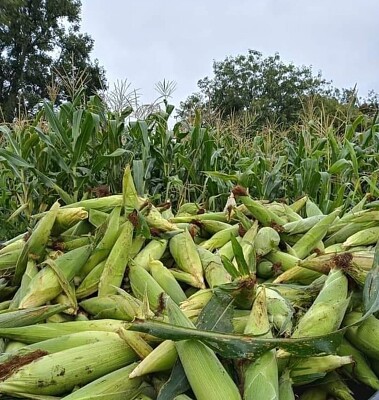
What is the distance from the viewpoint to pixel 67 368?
0.91 metres

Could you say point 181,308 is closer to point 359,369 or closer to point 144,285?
point 144,285

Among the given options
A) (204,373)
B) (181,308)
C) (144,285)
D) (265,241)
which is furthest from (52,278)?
(265,241)

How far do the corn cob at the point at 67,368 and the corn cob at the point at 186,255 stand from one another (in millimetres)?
363

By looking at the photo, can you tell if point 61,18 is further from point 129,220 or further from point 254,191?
point 129,220

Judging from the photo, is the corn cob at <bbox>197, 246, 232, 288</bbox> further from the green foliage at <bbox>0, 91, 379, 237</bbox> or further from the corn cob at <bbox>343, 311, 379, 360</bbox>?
the green foliage at <bbox>0, 91, 379, 237</bbox>

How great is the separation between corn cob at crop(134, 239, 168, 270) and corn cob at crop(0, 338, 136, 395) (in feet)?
1.21

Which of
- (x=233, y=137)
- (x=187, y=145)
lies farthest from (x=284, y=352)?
(x=233, y=137)

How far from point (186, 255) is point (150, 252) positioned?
4.4 inches

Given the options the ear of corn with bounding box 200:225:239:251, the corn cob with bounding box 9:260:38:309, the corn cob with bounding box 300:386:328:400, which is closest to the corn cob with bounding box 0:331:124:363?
the corn cob with bounding box 9:260:38:309

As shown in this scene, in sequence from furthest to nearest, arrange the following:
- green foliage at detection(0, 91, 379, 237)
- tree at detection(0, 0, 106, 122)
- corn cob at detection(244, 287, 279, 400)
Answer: tree at detection(0, 0, 106, 122) → green foliage at detection(0, 91, 379, 237) → corn cob at detection(244, 287, 279, 400)

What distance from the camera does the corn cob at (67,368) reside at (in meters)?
0.87

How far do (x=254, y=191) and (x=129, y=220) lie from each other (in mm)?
2053

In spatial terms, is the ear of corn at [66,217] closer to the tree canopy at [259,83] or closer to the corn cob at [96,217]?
the corn cob at [96,217]

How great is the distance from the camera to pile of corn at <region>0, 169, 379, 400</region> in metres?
0.90
